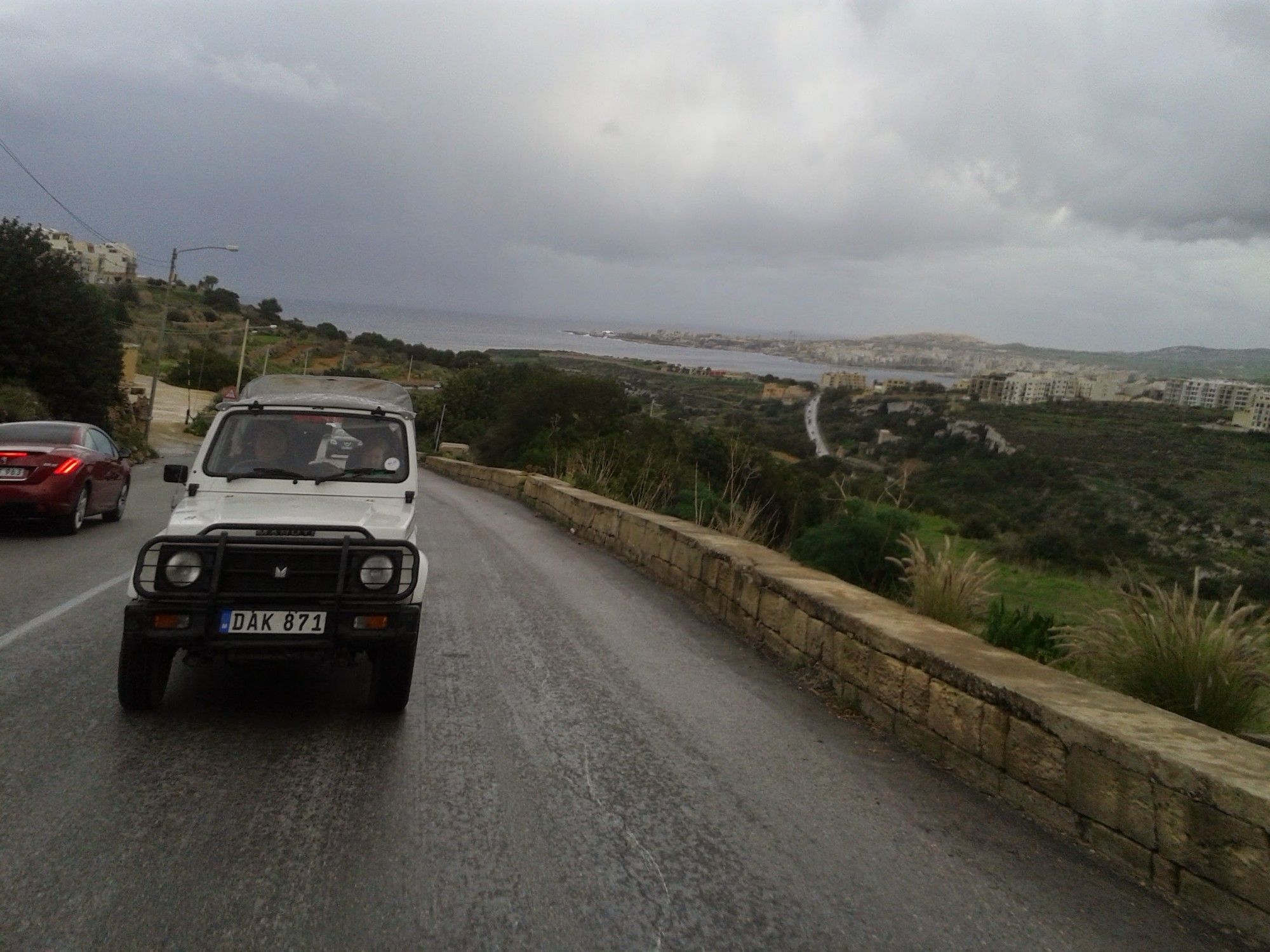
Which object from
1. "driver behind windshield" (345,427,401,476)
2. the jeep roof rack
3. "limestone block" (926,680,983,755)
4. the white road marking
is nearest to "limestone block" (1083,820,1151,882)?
"limestone block" (926,680,983,755)

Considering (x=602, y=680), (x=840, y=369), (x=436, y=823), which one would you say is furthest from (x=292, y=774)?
(x=840, y=369)

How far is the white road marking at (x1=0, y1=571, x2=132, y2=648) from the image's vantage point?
726cm

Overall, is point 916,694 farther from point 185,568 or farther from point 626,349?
point 626,349

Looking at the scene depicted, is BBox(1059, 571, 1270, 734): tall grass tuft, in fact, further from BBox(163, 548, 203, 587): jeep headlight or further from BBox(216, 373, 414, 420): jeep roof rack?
BBox(163, 548, 203, 587): jeep headlight

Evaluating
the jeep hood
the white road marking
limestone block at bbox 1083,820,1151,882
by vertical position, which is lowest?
the white road marking

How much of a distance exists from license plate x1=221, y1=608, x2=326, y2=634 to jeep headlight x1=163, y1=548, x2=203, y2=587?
25 cm

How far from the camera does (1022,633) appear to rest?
7773 mm

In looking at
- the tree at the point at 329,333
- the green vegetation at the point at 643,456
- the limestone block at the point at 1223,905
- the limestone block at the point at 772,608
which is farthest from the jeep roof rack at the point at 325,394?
the tree at the point at 329,333

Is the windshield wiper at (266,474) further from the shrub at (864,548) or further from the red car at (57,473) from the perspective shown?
the red car at (57,473)

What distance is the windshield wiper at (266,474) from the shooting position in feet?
22.0

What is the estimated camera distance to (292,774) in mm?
4809

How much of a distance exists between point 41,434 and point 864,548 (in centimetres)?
1124

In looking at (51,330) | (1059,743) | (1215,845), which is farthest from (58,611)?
(51,330)

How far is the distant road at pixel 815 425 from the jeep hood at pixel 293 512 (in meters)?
17.9
